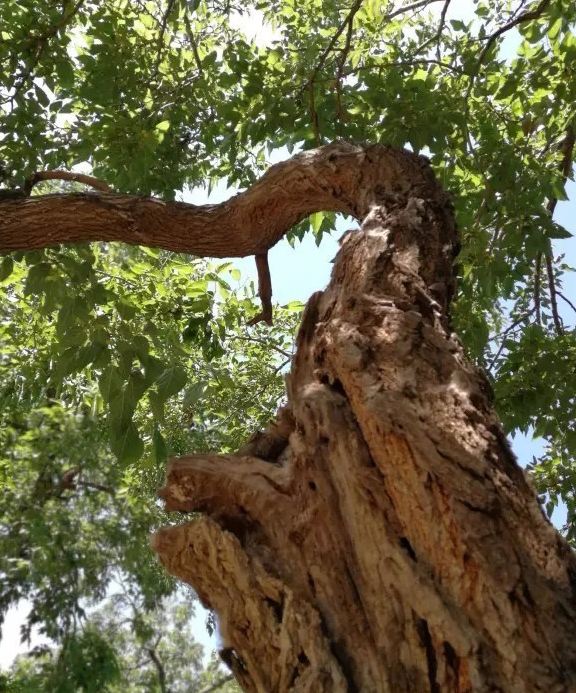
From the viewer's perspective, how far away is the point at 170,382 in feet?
9.39

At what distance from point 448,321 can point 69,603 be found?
27.6 ft

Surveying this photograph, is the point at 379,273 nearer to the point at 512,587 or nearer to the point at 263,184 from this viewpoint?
the point at 263,184

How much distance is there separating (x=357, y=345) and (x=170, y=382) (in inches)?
51.5

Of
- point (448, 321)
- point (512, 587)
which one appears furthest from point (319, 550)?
point (448, 321)

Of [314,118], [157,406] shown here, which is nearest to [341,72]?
[314,118]

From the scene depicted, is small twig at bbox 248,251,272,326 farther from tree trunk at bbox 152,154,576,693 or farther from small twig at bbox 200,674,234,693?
small twig at bbox 200,674,234,693

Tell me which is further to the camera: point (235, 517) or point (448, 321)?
point (448, 321)

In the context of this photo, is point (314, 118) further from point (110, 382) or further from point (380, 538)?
point (380, 538)

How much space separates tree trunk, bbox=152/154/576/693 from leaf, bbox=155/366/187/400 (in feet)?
3.56

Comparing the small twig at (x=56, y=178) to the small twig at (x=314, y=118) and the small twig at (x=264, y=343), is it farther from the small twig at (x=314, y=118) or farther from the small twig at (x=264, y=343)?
the small twig at (x=264, y=343)

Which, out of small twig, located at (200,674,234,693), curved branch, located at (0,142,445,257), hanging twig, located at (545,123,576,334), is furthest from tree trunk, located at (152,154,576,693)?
small twig, located at (200,674,234,693)

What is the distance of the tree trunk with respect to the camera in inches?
47.5

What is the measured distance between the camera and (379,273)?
6.64 feet

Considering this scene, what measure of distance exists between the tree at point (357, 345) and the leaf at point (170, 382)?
0.01m
